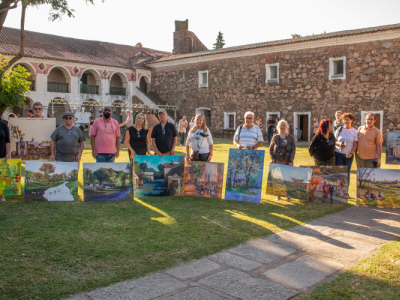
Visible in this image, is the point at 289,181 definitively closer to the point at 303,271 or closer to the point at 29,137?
the point at 303,271

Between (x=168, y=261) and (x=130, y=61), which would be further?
(x=130, y=61)

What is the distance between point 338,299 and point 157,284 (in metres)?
1.66

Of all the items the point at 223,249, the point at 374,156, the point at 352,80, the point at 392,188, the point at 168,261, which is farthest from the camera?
the point at 352,80

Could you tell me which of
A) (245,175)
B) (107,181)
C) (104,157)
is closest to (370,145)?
(245,175)

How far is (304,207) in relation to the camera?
6836 mm

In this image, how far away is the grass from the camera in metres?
3.75

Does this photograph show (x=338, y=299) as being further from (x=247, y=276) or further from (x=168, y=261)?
(x=168, y=261)

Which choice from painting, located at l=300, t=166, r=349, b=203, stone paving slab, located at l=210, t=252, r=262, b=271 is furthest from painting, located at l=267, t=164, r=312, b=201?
stone paving slab, located at l=210, t=252, r=262, b=271

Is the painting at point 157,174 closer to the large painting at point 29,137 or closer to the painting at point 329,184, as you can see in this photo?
the large painting at point 29,137

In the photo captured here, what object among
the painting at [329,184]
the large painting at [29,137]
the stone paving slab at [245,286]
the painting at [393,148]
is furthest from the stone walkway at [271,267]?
the large painting at [29,137]

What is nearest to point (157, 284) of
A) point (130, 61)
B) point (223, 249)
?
point (223, 249)

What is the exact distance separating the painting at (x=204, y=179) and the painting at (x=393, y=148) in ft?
13.9

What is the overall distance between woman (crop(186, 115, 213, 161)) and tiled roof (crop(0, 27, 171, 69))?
2285 centimetres

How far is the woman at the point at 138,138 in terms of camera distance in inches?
310
